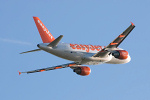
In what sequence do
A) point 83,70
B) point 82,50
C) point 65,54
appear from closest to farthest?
point 65,54 < point 82,50 < point 83,70

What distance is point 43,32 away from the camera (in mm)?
56000

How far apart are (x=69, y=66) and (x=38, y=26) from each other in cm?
913

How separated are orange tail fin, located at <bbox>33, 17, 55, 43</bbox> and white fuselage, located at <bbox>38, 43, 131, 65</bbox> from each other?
282 centimetres

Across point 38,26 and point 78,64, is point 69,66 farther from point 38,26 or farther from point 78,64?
point 38,26

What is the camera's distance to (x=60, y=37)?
161 feet

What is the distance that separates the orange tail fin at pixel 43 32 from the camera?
55.6m

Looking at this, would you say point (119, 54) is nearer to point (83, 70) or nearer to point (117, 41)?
point (117, 41)

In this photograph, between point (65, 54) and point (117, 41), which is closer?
point (117, 41)

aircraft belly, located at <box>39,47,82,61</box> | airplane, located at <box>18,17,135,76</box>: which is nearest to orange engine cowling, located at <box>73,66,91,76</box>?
airplane, located at <box>18,17,135,76</box>

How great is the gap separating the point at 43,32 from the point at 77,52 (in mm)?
6281

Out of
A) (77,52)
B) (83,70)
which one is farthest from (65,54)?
(83,70)

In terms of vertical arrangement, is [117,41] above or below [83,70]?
above

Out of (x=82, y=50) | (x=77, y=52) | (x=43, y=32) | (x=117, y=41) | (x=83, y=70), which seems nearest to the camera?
(x=117, y=41)

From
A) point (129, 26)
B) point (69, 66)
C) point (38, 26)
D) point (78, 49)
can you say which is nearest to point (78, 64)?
point (69, 66)
